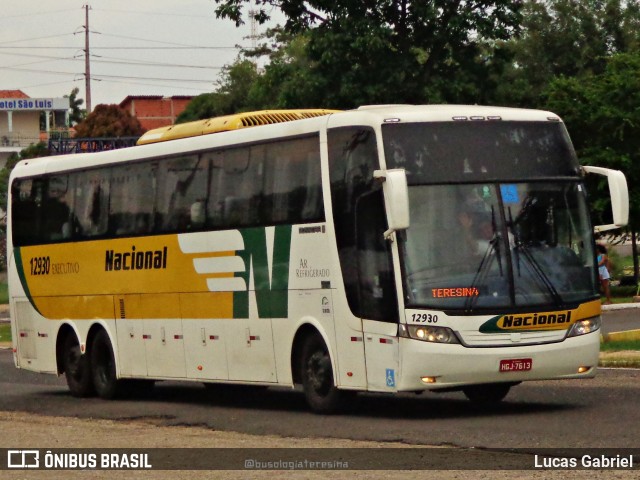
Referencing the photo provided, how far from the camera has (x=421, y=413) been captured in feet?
57.0

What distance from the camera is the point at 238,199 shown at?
19.1 meters

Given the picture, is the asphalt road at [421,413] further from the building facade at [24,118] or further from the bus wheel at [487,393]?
the building facade at [24,118]

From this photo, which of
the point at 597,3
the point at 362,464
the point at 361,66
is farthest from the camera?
the point at 597,3

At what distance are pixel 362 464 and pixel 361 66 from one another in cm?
3638

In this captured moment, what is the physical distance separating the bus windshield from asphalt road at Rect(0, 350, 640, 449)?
122 centimetres

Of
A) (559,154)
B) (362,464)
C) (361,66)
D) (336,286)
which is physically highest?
(361,66)

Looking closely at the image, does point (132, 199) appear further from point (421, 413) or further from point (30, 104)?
point (30, 104)

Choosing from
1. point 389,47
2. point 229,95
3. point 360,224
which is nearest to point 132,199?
point 360,224

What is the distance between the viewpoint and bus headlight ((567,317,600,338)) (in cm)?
1647

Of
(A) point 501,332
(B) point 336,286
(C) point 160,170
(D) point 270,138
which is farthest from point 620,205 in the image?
(C) point 160,170

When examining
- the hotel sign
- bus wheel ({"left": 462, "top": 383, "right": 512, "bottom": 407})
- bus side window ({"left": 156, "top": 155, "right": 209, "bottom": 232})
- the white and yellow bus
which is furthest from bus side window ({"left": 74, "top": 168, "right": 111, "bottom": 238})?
the hotel sign

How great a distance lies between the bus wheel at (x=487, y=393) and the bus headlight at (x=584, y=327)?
1.63 metres

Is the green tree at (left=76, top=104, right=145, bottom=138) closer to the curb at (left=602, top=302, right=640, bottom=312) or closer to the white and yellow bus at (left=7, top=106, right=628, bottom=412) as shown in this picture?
the curb at (left=602, top=302, right=640, bottom=312)

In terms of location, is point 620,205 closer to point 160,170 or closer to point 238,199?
point 238,199
